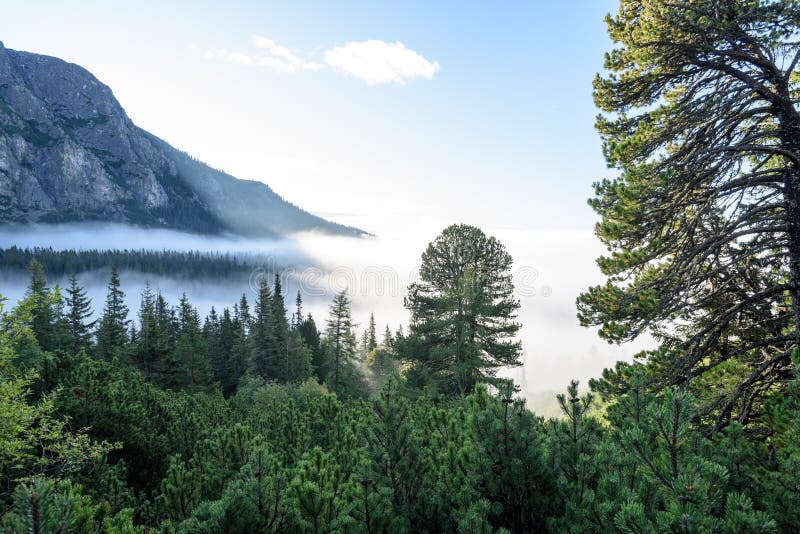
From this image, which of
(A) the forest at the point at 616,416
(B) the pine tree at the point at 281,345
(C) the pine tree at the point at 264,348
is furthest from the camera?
(C) the pine tree at the point at 264,348

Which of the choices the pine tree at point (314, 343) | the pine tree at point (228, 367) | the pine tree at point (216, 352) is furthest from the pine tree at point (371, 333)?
the pine tree at point (216, 352)

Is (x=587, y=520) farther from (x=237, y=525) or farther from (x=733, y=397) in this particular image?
(x=733, y=397)

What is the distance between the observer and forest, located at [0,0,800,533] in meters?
2.95

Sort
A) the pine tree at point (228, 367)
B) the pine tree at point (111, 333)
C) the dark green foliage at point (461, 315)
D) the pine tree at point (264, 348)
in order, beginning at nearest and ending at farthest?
the dark green foliage at point (461, 315), the pine tree at point (111, 333), the pine tree at point (264, 348), the pine tree at point (228, 367)

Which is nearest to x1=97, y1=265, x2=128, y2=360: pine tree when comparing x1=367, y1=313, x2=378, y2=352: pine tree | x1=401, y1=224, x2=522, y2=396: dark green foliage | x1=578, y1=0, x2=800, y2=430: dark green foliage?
x1=401, y1=224, x2=522, y2=396: dark green foliage

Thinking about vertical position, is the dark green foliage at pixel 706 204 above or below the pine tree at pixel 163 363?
above

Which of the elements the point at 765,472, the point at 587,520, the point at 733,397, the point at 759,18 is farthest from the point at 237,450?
the point at 759,18

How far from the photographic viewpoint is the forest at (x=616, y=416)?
2.95 m

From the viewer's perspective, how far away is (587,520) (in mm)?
3002

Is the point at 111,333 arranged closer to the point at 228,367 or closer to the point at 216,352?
the point at 216,352

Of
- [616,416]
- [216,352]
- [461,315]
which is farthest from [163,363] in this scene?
[616,416]

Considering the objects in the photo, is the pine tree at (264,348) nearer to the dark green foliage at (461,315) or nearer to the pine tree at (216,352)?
the pine tree at (216,352)

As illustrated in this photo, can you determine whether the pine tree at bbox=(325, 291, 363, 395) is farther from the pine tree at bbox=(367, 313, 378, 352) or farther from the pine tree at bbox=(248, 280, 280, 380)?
the pine tree at bbox=(367, 313, 378, 352)

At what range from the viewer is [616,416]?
4.81m
